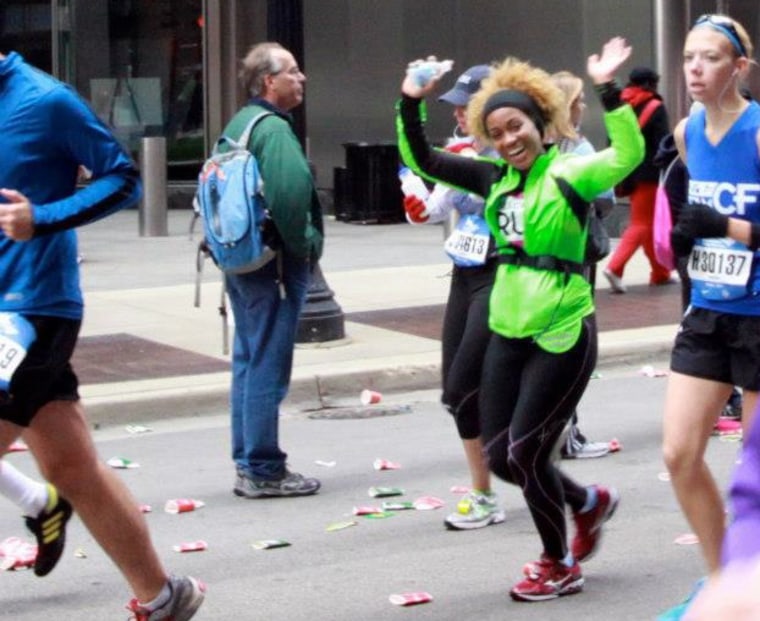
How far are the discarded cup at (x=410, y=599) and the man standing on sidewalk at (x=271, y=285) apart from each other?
177 centimetres

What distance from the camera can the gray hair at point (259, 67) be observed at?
7.35 m

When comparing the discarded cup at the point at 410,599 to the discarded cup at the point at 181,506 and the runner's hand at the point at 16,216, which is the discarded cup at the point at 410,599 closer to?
the discarded cup at the point at 181,506

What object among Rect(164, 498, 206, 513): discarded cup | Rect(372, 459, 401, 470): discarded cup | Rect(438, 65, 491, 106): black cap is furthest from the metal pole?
Rect(438, 65, 491, 106): black cap

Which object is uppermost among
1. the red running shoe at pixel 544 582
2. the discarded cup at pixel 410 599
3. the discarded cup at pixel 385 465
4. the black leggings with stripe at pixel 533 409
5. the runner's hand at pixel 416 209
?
the runner's hand at pixel 416 209

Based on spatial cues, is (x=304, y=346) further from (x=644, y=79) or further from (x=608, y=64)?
(x=608, y=64)

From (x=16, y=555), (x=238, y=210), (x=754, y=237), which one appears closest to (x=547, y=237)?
(x=754, y=237)

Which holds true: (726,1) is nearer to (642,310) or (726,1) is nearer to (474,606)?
(642,310)

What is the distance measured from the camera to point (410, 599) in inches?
227

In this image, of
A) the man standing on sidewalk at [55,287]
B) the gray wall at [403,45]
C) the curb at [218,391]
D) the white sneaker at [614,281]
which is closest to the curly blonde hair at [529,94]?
the man standing on sidewalk at [55,287]

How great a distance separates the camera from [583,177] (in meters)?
5.53

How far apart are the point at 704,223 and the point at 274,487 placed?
303 cm

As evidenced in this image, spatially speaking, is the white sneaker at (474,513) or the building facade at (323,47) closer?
the white sneaker at (474,513)

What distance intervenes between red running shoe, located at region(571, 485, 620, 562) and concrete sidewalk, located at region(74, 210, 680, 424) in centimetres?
394

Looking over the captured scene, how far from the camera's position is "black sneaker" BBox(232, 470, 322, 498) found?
24.7 ft
